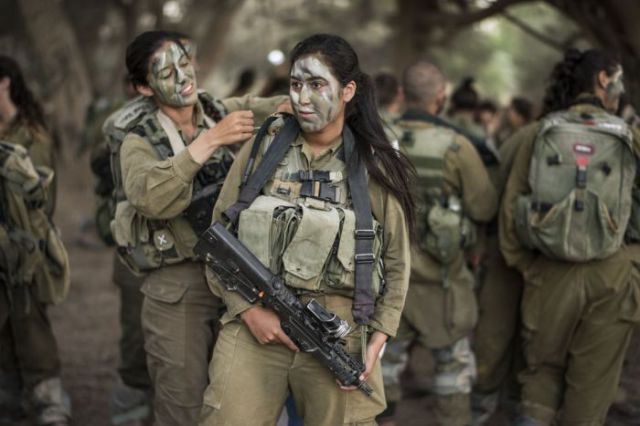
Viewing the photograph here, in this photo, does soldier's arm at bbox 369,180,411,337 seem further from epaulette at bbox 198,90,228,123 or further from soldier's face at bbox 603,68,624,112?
soldier's face at bbox 603,68,624,112

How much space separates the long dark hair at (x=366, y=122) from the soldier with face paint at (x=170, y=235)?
730mm

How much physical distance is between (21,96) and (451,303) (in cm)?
287

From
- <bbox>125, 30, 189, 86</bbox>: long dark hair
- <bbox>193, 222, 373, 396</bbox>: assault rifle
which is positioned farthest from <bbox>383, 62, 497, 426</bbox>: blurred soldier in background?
<bbox>193, 222, 373, 396</bbox>: assault rifle

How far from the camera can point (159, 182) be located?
348 cm

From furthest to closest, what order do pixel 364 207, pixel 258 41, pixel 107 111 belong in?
pixel 258 41 → pixel 107 111 → pixel 364 207

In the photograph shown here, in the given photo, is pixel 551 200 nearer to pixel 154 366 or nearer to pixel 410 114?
pixel 410 114

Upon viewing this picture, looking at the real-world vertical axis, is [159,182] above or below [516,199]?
above

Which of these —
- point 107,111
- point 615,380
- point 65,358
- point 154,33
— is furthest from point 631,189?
point 65,358

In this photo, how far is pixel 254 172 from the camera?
324cm

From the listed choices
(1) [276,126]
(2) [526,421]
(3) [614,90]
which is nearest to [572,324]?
(2) [526,421]

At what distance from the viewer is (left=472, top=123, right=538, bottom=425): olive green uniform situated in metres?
5.30

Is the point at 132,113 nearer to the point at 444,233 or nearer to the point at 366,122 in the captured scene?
the point at 366,122

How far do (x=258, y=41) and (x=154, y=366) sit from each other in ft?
75.5

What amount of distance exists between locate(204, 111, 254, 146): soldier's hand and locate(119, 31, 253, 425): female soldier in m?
0.27
